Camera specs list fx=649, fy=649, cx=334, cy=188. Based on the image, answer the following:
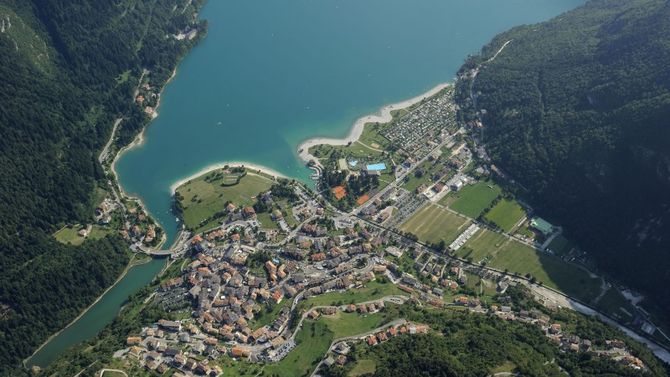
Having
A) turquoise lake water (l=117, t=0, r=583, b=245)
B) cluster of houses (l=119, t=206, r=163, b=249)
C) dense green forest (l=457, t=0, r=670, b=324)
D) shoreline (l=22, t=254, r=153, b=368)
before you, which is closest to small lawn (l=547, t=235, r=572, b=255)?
dense green forest (l=457, t=0, r=670, b=324)

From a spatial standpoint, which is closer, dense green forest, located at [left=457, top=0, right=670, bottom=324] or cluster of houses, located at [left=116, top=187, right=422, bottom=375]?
cluster of houses, located at [left=116, top=187, right=422, bottom=375]

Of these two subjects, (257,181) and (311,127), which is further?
(311,127)

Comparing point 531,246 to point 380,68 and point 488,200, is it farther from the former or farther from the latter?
point 380,68

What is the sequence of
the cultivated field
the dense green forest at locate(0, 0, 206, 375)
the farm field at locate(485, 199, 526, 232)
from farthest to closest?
1. the farm field at locate(485, 199, 526, 232)
2. the cultivated field
3. the dense green forest at locate(0, 0, 206, 375)

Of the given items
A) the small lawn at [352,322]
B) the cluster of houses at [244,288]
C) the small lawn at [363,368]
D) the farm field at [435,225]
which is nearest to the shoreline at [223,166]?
the cluster of houses at [244,288]

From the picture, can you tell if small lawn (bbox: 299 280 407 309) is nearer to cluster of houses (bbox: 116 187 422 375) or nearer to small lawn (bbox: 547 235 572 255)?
cluster of houses (bbox: 116 187 422 375)

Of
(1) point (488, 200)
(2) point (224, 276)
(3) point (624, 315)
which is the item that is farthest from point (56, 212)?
(3) point (624, 315)
